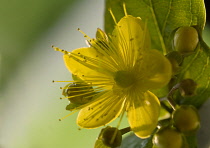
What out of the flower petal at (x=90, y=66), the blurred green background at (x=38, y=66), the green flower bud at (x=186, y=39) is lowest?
the blurred green background at (x=38, y=66)

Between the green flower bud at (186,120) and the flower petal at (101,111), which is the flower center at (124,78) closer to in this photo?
the flower petal at (101,111)

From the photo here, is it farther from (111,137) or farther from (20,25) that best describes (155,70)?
(20,25)

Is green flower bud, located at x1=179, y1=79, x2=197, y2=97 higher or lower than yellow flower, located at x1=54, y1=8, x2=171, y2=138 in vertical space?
lower

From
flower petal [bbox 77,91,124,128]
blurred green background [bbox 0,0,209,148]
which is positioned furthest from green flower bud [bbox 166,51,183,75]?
blurred green background [bbox 0,0,209,148]

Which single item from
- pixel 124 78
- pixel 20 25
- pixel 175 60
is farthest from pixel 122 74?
pixel 20 25

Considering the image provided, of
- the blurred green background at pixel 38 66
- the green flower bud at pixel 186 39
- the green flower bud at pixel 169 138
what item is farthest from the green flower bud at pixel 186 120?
the blurred green background at pixel 38 66

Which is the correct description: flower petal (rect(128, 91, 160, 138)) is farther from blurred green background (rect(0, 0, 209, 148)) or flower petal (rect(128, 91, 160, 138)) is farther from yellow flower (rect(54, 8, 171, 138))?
blurred green background (rect(0, 0, 209, 148))
